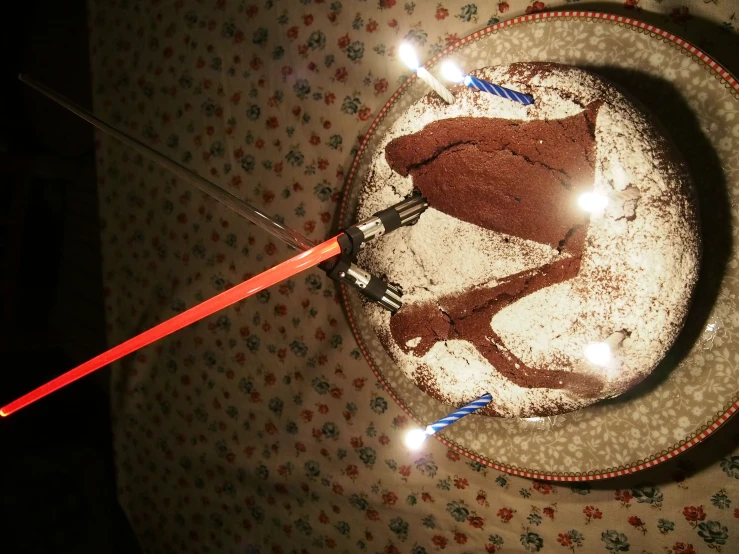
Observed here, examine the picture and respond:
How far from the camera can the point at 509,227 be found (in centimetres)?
105

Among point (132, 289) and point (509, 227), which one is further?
point (132, 289)

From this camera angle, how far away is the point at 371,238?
37.6 inches

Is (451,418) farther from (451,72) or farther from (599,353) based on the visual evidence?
(451,72)

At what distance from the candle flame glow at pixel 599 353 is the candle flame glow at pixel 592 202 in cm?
28

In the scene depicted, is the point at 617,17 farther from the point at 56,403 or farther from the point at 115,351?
the point at 56,403

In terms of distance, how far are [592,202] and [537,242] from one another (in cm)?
13

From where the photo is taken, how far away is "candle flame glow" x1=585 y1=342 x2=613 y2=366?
1006 mm

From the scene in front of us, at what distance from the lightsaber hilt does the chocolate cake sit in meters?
0.05

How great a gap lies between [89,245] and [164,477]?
1114 millimetres

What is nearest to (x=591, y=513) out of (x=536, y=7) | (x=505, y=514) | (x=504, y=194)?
(x=505, y=514)

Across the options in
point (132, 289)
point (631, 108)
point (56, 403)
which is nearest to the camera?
point (631, 108)

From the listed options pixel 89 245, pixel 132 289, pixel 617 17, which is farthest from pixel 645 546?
pixel 89 245

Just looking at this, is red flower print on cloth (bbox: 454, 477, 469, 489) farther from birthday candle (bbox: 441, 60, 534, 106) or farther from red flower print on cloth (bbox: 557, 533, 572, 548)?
birthday candle (bbox: 441, 60, 534, 106)

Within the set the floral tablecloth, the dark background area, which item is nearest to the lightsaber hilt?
the floral tablecloth
